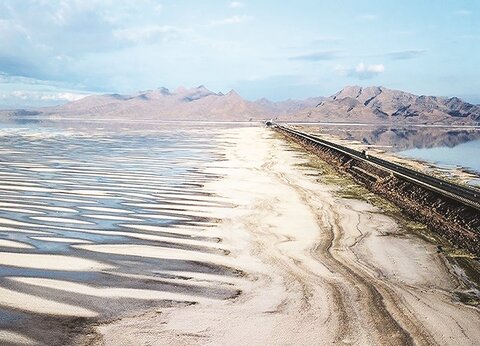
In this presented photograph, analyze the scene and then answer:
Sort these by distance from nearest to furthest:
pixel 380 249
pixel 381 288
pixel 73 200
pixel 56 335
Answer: pixel 56 335
pixel 381 288
pixel 380 249
pixel 73 200

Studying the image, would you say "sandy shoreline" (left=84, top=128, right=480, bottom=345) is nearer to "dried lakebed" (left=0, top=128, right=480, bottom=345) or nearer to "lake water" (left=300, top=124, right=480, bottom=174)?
"dried lakebed" (left=0, top=128, right=480, bottom=345)

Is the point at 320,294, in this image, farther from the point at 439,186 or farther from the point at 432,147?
the point at 432,147

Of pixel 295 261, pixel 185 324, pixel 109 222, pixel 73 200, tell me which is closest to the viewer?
pixel 185 324

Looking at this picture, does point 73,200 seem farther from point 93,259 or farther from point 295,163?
point 295,163

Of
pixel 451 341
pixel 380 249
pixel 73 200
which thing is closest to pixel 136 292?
pixel 451 341

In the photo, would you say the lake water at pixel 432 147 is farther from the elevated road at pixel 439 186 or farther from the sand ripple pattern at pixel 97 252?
the sand ripple pattern at pixel 97 252

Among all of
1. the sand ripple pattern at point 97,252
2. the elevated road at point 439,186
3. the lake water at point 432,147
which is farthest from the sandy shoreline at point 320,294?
the lake water at point 432,147

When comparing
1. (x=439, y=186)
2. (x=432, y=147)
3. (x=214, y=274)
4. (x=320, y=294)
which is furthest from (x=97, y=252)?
(x=432, y=147)

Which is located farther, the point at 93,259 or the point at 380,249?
the point at 380,249
